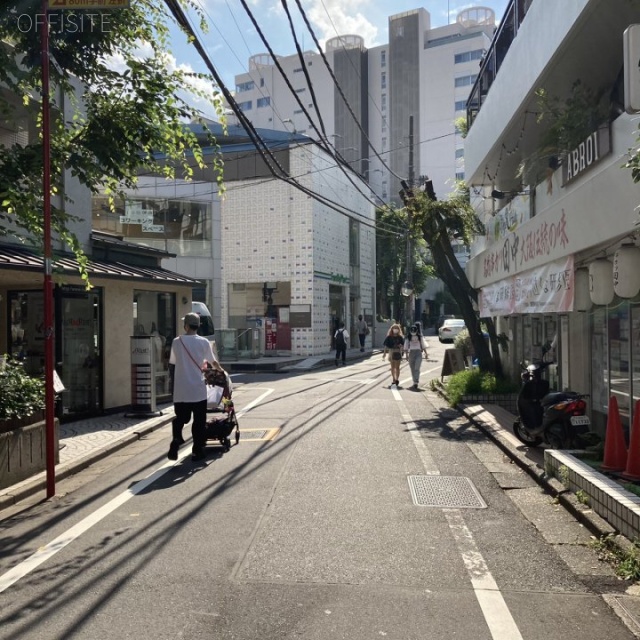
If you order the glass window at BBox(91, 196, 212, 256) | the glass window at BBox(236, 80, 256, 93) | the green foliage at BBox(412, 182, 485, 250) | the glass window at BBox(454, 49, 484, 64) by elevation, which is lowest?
the green foliage at BBox(412, 182, 485, 250)

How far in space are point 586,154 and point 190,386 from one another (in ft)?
19.8

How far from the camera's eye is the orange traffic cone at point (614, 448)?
6.28m

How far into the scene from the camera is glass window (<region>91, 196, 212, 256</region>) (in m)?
27.5

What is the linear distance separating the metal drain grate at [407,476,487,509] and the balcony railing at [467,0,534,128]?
29.0ft

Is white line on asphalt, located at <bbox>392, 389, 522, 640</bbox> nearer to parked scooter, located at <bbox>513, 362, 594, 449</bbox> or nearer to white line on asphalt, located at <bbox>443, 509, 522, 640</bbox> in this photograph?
white line on asphalt, located at <bbox>443, 509, 522, 640</bbox>

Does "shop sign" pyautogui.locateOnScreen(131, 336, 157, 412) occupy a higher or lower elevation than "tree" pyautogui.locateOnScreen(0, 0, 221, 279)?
lower

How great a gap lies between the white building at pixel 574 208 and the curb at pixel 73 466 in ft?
21.2

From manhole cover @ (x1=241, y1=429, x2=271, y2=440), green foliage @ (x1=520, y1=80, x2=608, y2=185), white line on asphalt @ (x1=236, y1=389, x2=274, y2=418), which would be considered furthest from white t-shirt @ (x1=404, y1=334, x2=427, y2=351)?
manhole cover @ (x1=241, y1=429, x2=271, y2=440)

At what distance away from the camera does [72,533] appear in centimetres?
542

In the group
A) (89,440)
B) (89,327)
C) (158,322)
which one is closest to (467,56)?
(158,322)

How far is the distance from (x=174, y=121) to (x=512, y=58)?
7126 millimetres

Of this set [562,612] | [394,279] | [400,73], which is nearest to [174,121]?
[562,612]

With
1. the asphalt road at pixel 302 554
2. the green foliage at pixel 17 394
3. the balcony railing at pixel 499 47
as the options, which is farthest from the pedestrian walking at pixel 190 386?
the balcony railing at pixel 499 47

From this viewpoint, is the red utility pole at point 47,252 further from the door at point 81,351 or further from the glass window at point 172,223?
the glass window at point 172,223
